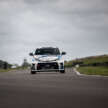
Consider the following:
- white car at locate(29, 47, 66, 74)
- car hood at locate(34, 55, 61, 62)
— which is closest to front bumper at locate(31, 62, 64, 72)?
white car at locate(29, 47, 66, 74)

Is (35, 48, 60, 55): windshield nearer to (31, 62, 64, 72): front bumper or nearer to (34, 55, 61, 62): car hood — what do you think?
(34, 55, 61, 62): car hood

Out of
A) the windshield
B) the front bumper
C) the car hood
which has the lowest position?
the front bumper

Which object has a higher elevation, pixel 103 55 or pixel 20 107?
pixel 103 55

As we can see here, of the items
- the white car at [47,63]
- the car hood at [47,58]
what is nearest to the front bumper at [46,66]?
the white car at [47,63]

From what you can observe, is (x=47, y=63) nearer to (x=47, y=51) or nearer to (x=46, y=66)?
(x=46, y=66)

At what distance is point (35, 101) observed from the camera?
23.8ft

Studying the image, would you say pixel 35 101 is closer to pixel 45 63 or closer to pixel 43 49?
pixel 45 63

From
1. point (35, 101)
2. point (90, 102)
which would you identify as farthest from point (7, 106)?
point (90, 102)

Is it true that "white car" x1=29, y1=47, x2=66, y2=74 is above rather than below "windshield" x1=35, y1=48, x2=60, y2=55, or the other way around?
below

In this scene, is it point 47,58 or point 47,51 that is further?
point 47,51

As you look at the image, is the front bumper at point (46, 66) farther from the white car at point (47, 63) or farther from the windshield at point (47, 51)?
the windshield at point (47, 51)

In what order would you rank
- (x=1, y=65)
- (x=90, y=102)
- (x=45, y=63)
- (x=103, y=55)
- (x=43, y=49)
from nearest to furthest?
(x=90, y=102) < (x=45, y=63) < (x=43, y=49) < (x=1, y=65) < (x=103, y=55)

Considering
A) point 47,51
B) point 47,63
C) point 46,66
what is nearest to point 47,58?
point 47,63

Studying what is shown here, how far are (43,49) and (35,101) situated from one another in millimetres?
15767
